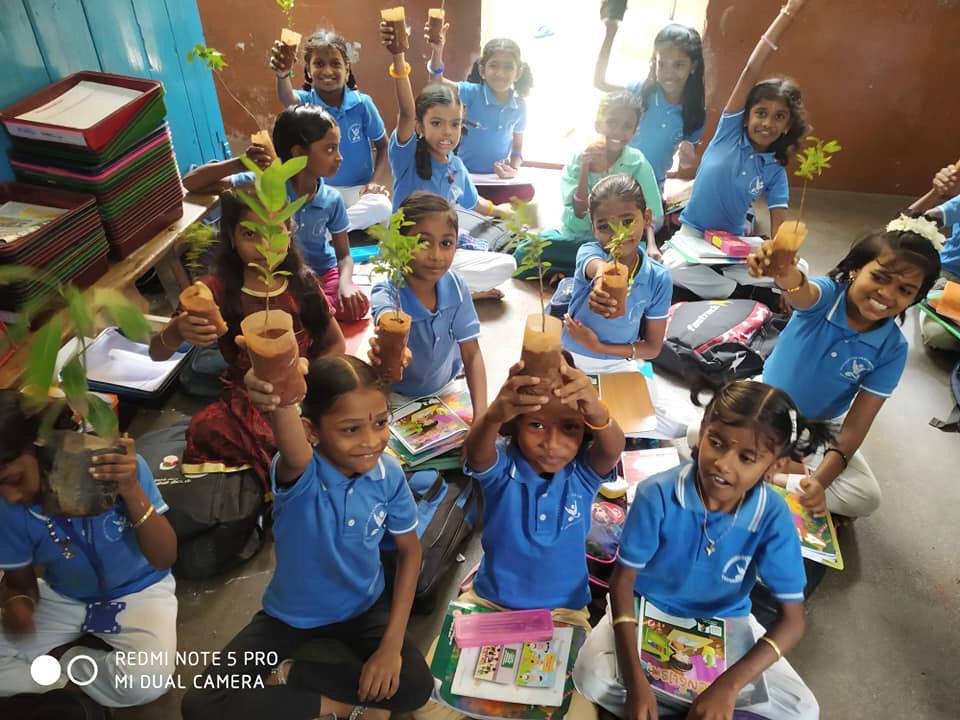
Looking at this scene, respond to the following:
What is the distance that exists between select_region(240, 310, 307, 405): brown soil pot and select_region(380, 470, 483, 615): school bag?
2.91 ft

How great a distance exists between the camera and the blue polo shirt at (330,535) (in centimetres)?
162

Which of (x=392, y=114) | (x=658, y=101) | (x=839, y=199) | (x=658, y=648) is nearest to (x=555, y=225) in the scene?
(x=658, y=101)

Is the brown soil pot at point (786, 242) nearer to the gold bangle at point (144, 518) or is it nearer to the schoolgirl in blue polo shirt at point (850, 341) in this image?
the schoolgirl in blue polo shirt at point (850, 341)

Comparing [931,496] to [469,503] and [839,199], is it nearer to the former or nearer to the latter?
[469,503]

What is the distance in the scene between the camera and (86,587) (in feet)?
5.80

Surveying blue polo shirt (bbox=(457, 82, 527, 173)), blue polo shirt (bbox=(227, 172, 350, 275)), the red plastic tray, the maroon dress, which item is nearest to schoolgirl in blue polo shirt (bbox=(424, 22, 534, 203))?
blue polo shirt (bbox=(457, 82, 527, 173))

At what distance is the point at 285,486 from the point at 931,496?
8.24ft

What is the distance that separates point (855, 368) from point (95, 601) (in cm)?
248

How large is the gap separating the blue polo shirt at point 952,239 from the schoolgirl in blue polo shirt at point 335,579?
3.14m

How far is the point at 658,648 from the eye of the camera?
1702 millimetres

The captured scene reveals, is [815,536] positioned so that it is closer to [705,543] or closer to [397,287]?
[705,543]

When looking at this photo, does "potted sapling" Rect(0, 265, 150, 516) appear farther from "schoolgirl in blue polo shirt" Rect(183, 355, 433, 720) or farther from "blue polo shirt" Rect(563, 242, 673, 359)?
"blue polo shirt" Rect(563, 242, 673, 359)

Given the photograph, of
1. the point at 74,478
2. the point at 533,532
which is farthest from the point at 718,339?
the point at 74,478

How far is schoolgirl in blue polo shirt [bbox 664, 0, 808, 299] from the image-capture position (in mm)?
3287
